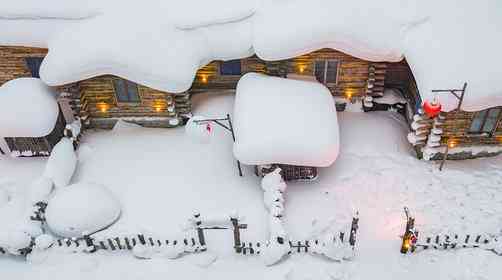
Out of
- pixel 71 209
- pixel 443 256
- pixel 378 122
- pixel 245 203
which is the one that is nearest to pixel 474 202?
pixel 443 256

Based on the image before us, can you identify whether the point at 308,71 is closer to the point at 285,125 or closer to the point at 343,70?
the point at 343,70

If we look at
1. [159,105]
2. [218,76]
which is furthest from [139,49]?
[218,76]

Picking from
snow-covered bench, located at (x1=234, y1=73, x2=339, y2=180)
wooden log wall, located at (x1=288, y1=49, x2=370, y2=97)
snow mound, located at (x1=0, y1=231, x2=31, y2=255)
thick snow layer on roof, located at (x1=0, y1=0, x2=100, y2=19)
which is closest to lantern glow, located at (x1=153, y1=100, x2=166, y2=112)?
snow-covered bench, located at (x1=234, y1=73, x2=339, y2=180)

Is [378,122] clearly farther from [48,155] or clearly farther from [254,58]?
[48,155]

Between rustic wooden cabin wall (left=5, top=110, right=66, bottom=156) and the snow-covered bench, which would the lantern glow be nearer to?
the snow-covered bench

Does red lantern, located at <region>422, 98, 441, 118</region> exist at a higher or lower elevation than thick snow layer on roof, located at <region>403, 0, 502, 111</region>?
lower
